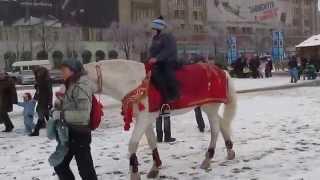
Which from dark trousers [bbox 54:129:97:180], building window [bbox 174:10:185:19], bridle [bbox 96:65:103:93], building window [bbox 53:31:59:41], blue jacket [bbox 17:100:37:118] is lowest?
blue jacket [bbox 17:100:37:118]

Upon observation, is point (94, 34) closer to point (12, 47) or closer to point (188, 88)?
point (12, 47)

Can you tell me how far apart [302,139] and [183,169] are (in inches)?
114

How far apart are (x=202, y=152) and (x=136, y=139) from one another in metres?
2.20

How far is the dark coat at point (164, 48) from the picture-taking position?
7.18 m

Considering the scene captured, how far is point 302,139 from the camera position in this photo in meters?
9.61

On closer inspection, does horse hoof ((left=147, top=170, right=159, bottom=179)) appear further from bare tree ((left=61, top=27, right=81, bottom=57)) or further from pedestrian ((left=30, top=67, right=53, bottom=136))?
bare tree ((left=61, top=27, right=81, bottom=57))

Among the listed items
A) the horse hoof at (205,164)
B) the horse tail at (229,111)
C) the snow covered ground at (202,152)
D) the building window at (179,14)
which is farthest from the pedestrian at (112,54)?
the horse hoof at (205,164)

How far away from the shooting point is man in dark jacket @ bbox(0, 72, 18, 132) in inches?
506

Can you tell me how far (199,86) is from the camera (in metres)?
7.86

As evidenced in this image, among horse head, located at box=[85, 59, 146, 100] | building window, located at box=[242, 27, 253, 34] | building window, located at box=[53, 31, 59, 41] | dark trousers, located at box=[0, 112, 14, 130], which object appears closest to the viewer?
horse head, located at box=[85, 59, 146, 100]

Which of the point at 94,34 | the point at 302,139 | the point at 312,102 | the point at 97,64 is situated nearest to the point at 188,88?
the point at 97,64

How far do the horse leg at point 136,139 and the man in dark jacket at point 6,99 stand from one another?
6.63m

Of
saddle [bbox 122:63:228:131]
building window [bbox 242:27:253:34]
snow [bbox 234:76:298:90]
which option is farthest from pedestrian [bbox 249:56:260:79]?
building window [bbox 242:27:253:34]

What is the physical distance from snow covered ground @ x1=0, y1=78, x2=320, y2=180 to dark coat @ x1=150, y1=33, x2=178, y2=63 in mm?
1449
